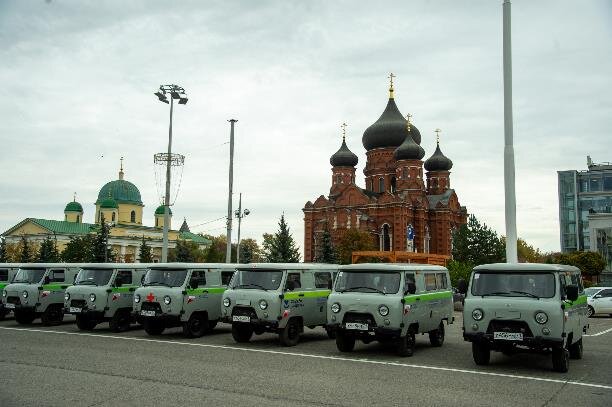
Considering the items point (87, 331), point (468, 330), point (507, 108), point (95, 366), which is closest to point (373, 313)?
point (468, 330)

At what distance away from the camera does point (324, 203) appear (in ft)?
253

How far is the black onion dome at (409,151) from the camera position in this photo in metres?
74.0

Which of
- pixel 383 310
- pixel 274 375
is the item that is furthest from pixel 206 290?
pixel 274 375

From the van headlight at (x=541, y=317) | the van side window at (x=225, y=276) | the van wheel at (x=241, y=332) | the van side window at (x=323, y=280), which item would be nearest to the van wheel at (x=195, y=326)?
the van side window at (x=225, y=276)

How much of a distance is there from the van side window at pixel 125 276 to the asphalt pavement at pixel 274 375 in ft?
9.33

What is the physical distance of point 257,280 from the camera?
51.8 feet

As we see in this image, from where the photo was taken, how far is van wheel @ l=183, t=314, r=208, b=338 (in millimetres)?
16844

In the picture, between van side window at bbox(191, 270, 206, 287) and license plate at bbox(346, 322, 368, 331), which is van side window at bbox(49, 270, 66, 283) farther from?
license plate at bbox(346, 322, 368, 331)

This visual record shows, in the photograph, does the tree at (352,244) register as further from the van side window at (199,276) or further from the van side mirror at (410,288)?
the van side mirror at (410,288)

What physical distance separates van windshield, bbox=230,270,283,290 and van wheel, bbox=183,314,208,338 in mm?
1931

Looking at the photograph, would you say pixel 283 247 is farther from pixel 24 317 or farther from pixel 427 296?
pixel 427 296

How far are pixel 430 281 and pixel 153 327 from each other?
8.18m

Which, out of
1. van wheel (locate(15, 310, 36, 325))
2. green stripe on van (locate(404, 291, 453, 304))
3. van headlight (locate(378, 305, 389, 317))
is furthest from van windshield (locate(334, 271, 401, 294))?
van wheel (locate(15, 310, 36, 325))

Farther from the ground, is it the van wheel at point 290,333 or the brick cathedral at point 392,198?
the brick cathedral at point 392,198
